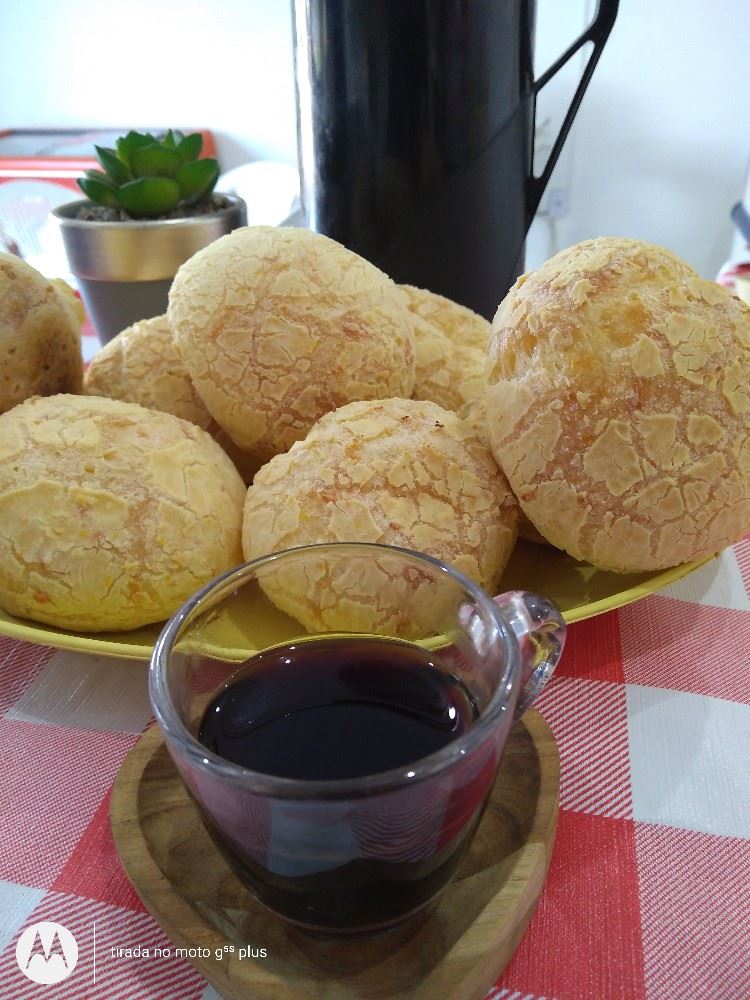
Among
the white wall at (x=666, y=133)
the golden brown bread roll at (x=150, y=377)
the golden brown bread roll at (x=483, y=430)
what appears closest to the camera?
the golden brown bread roll at (x=483, y=430)

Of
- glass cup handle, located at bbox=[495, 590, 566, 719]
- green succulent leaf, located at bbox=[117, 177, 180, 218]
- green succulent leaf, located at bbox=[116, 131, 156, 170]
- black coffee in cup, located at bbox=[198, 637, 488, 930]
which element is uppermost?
green succulent leaf, located at bbox=[116, 131, 156, 170]

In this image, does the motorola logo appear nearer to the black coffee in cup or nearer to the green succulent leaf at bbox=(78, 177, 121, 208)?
the black coffee in cup

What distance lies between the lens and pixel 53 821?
1.77 ft

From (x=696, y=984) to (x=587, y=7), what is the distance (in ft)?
8.76

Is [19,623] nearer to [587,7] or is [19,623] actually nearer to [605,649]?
[605,649]

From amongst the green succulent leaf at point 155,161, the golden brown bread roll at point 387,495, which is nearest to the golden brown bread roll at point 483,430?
the golden brown bread roll at point 387,495

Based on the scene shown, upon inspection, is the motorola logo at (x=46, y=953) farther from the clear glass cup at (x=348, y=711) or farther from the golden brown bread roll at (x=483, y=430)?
the golden brown bread roll at (x=483, y=430)

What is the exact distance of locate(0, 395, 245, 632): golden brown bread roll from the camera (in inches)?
25.0

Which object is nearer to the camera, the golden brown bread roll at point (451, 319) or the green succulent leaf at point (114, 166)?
the golden brown bread roll at point (451, 319)

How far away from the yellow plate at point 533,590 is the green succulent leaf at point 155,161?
80 cm

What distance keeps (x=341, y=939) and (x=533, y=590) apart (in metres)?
0.34

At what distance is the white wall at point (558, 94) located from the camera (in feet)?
8.04

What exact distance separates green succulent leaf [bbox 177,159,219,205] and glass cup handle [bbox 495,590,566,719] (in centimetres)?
99

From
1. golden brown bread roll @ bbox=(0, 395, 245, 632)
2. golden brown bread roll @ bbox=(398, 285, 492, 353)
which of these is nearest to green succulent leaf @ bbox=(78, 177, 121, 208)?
golden brown bread roll @ bbox=(398, 285, 492, 353)
